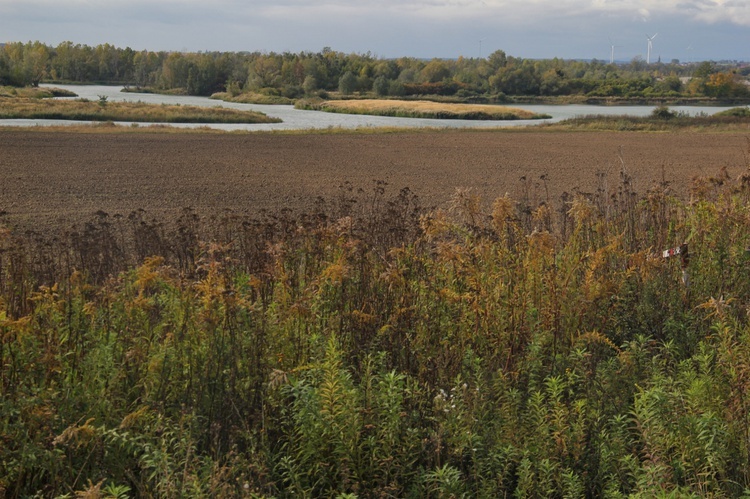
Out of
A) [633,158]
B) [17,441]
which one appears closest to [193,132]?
[633,158]

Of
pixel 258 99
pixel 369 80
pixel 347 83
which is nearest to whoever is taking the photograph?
pixel 258 99

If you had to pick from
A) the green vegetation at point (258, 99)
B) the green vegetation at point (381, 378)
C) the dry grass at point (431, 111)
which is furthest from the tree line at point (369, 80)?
the green vegetation at point (381, 378)

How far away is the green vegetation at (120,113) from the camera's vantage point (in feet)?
217

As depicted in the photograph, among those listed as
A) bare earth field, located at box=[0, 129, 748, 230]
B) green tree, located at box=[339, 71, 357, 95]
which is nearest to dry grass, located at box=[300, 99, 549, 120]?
bare earth field, located at box=[0, 129, 748, 230]

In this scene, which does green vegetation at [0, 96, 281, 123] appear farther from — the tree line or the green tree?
the green tree

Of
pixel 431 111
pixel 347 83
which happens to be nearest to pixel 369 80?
→ pixel 347 83

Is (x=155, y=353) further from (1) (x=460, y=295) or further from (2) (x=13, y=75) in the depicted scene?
(2) (x=13, y=75)

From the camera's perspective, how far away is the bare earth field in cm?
2091

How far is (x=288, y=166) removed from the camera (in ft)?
102

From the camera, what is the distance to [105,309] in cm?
630

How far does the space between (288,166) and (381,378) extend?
26267 millimetres

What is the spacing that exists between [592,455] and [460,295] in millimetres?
2068

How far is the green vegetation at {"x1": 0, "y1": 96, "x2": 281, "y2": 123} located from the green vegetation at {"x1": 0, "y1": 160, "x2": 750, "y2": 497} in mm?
63155

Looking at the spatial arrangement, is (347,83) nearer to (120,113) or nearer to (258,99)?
(258,99)
